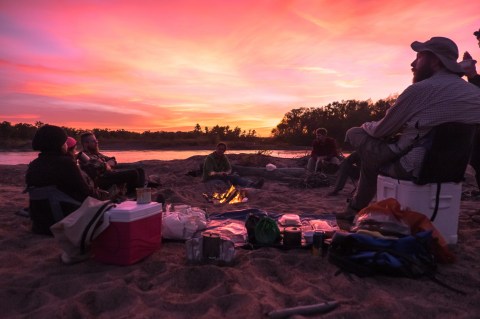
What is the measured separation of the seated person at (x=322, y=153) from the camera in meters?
9.80

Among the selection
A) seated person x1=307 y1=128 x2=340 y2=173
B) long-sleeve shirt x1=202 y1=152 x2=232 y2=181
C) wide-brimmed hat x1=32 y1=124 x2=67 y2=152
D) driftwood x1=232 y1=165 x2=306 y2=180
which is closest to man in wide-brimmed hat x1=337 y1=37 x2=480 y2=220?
wide-brimmed hat x1=32 y1=124 x2=67 y2=152

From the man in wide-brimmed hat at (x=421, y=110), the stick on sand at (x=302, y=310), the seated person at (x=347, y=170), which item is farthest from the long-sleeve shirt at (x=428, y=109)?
the seated person at (x=347, y=170)

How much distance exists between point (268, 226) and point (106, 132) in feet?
134

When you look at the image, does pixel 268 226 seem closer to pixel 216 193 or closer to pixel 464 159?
pixel 464 159

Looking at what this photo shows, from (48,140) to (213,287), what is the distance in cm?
231

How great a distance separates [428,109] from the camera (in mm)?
3305

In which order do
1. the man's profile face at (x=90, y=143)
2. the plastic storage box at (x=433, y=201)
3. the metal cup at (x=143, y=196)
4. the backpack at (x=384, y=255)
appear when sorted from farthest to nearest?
the man's profile face at (x=90, y=143) < the plastic storage box at (x=433, y=201) < the metal cup at (x=143, y=196) < the backpack at (x=384, y=255)

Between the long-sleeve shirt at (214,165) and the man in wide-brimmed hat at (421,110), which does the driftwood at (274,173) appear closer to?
the long-sleeve shirt at (214,165)

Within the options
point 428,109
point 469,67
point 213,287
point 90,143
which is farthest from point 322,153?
point 213,287

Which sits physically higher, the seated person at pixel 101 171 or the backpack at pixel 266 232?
the seated person at pixel 101 171

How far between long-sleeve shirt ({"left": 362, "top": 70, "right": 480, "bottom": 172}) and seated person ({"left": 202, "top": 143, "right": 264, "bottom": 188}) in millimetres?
4453

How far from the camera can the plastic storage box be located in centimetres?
336

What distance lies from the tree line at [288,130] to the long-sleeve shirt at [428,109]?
31.5 m

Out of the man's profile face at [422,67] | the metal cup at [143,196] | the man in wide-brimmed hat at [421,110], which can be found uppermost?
the man's profile face at [422,67]
